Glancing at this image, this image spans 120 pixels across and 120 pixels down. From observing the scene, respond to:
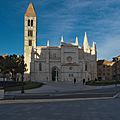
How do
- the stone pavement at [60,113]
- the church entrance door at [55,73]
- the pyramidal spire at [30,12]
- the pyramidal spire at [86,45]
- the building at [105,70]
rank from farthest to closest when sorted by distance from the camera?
the building at [105,70] < the pyramidal spire at [86,45] < the pyramidal spire at [30,12] < the church entrance door at [55,73] < the stone pavement at [60,113]

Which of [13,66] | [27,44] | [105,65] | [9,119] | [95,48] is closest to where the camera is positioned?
[9,119]

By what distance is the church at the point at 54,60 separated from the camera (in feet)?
349

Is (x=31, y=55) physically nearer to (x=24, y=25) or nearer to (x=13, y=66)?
(x=24, y=25)

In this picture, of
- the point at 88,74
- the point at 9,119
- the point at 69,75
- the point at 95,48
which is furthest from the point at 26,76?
the point at 9,119

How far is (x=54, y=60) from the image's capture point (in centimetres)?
10944

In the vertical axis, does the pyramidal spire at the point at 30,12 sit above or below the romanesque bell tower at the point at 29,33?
above

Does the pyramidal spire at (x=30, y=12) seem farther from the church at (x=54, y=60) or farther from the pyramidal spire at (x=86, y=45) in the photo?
the pyramidal spire at (x=86, y=45)

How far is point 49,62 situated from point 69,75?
9.98m

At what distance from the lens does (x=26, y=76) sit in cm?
10762

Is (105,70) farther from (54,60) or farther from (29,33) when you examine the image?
(29,33)

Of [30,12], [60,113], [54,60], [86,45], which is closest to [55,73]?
[54,60]

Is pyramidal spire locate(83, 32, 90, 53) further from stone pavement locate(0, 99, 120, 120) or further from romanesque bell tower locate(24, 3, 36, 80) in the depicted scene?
stone pavement locate(0, 99, 120, 120)

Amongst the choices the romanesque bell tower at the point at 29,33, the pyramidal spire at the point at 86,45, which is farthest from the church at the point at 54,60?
the pyramidal spire at the point at 86,45

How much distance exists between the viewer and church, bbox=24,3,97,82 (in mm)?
106375
